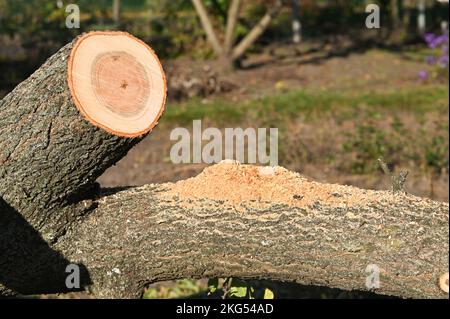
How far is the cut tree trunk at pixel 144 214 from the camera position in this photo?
3.33 meters

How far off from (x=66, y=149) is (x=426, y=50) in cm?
972

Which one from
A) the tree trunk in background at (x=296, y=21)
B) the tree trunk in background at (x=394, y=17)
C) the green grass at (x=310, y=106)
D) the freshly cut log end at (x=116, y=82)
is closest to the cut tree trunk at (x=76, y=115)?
the freshly cut log end at (x=116, y=82)

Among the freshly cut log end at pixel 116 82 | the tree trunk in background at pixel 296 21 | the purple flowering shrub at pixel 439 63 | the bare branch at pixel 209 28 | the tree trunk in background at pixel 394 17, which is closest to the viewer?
the freshly cut log end at pixel 116 82

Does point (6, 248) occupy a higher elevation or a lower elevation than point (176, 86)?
lower

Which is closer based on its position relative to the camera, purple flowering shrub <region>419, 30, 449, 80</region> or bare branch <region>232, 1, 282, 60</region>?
purple flowering shrub <region>419, 30, 449, 80</region>

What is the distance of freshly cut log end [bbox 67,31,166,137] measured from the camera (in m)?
3.29

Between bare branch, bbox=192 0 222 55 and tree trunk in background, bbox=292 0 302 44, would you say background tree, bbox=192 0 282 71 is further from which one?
tree trunk in background, bbox=292 0 302 44

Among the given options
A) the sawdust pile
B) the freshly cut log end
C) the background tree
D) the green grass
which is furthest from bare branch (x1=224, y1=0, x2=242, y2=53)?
the freshly cut log end

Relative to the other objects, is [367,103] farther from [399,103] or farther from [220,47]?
[220,47]

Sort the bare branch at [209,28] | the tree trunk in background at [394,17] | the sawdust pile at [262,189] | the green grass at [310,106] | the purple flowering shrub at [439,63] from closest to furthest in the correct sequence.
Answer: the sawdust pile at [262,189], the green grass at [310,106], the purple flowering shrub at [439,63], the bare branch at [209,28], the tree trunk in background at [394,17]

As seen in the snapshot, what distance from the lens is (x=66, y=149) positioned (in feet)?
11.1

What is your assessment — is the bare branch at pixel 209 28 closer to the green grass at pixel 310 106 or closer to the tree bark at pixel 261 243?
the green grass at pixel 310 106

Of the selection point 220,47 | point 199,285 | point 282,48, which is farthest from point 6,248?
point 282,48

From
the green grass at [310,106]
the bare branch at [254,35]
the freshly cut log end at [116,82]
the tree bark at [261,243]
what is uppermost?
the bare branch at [254,35]
